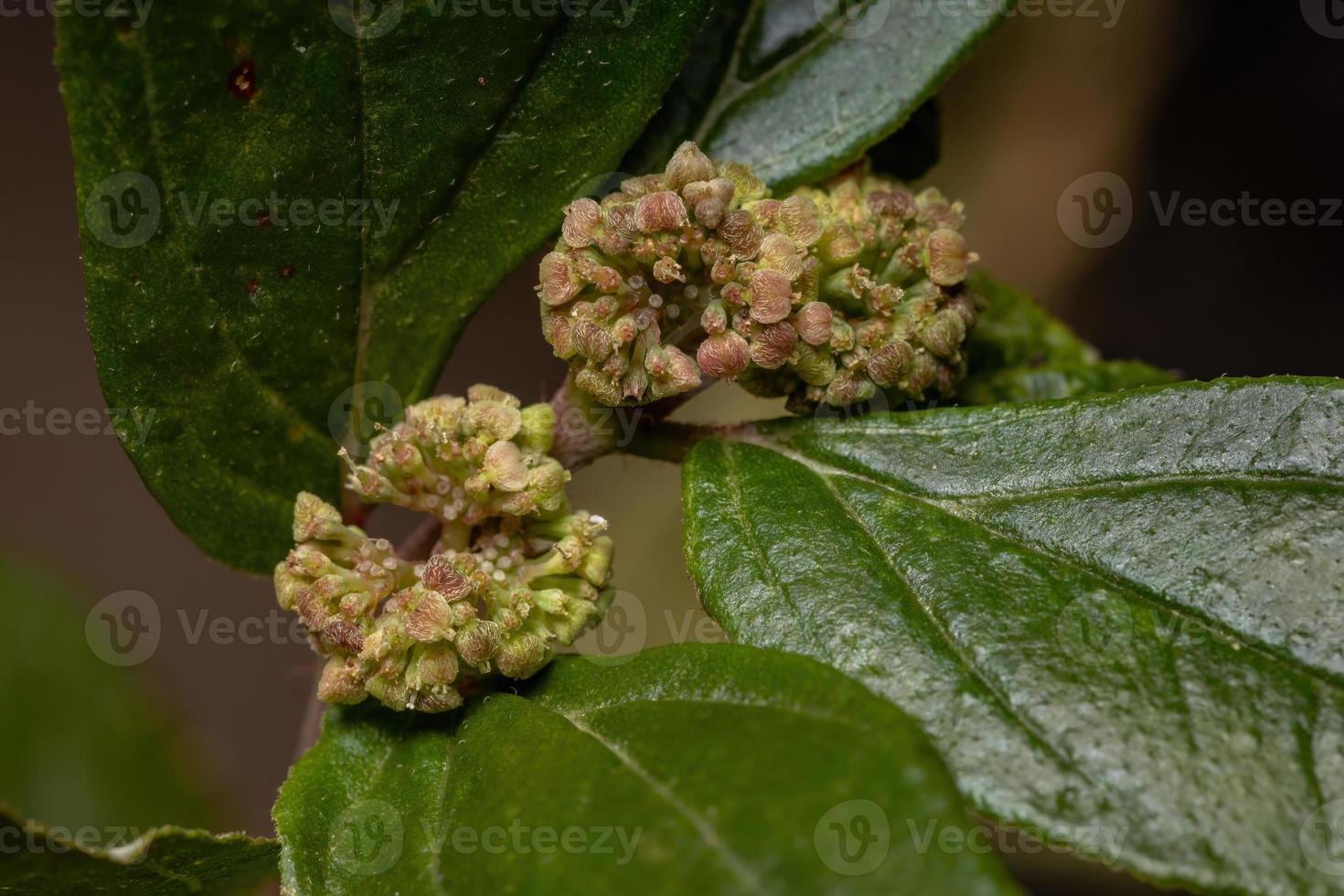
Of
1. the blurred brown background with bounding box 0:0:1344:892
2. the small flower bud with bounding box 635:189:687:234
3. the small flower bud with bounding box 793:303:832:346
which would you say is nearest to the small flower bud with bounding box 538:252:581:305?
the small flower bud with bounding box 635:189:687:234

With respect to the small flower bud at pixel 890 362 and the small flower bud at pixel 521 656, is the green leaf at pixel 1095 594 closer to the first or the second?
the small flower bud at pixel 890 362

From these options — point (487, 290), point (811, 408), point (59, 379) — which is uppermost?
point (487, 290)

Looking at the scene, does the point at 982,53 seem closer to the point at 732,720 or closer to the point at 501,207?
the point at 501,207

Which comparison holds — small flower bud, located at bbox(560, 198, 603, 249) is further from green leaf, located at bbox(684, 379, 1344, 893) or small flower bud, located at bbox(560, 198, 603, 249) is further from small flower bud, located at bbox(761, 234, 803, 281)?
green leaf, located at bbox(684, 379, 1344, 893)

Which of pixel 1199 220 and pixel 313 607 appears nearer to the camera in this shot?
pixel 313 607

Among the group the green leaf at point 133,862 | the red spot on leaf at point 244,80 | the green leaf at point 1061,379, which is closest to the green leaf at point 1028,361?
the green leaf at point 1061,379

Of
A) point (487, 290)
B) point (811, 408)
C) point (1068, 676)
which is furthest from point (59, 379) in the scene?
point (1068, 676)

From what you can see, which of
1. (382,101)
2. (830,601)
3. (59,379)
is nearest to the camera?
(830,601)
